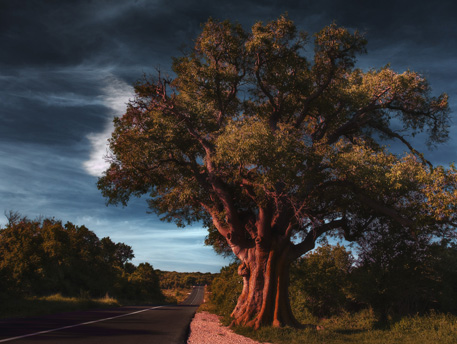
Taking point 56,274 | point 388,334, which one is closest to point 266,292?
point 388,334

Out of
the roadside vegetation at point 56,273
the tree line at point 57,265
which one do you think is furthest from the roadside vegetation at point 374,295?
the tree line at point 57,265

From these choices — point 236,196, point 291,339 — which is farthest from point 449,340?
point 236,196

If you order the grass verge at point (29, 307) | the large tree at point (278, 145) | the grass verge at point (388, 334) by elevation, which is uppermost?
the large tree at point (278, 145)

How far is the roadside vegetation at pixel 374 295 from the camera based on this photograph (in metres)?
12.4

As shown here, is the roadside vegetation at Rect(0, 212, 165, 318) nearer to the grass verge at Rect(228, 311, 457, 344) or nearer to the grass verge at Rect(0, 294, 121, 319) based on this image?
the grass verge at Rect(0, 294, 121, 319)

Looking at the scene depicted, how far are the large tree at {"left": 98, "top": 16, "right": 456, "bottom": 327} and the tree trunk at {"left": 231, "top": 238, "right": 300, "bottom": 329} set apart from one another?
5 cm

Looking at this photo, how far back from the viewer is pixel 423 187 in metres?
12.5

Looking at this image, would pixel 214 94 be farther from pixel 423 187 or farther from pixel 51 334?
pixel 51 334

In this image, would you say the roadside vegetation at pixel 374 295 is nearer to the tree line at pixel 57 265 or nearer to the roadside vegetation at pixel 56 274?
the roadside vegetation at pixel 56 274

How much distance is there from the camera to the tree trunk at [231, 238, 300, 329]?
1427 centimetres

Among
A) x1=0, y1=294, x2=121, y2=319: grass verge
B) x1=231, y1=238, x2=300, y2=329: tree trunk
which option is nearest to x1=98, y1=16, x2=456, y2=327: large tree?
x1=231, y1=238, x2=300, y2=329: tree trunk

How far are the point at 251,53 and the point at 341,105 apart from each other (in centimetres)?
547

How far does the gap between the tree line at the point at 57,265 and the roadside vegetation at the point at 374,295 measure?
17571 millimetres

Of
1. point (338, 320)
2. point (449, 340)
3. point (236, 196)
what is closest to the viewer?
point (449, 340)
